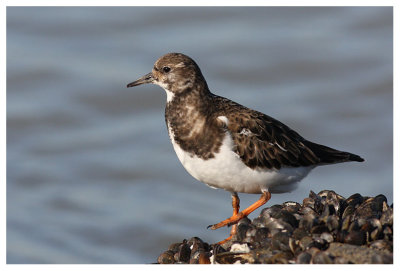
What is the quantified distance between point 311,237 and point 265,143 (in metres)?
1.21

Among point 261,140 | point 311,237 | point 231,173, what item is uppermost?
point 261,140

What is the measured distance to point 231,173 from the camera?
225 inches

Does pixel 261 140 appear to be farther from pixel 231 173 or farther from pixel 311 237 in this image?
pixel 311 237

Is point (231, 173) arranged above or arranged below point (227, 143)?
below

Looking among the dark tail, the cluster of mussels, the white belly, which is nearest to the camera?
the cluster of mussels

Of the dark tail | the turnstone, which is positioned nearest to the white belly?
the turnstone

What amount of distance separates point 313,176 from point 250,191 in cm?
432

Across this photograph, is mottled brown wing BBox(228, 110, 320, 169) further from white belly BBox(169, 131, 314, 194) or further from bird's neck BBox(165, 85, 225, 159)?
bird's neck BBox(165, 85, 225, 159)

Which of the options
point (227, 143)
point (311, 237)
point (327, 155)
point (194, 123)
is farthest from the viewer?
point (327, 155)

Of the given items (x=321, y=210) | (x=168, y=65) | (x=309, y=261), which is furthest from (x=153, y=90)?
(x=309, y=261)

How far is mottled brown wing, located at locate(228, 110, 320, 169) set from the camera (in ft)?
19.1

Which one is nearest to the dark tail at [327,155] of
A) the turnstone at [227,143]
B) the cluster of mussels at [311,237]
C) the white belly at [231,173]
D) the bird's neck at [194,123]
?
the turnstone at [227,143]

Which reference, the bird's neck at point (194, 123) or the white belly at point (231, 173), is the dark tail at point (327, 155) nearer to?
the white belly at point (231, 173)

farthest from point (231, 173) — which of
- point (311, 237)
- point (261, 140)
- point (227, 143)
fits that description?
point (311, 237)
